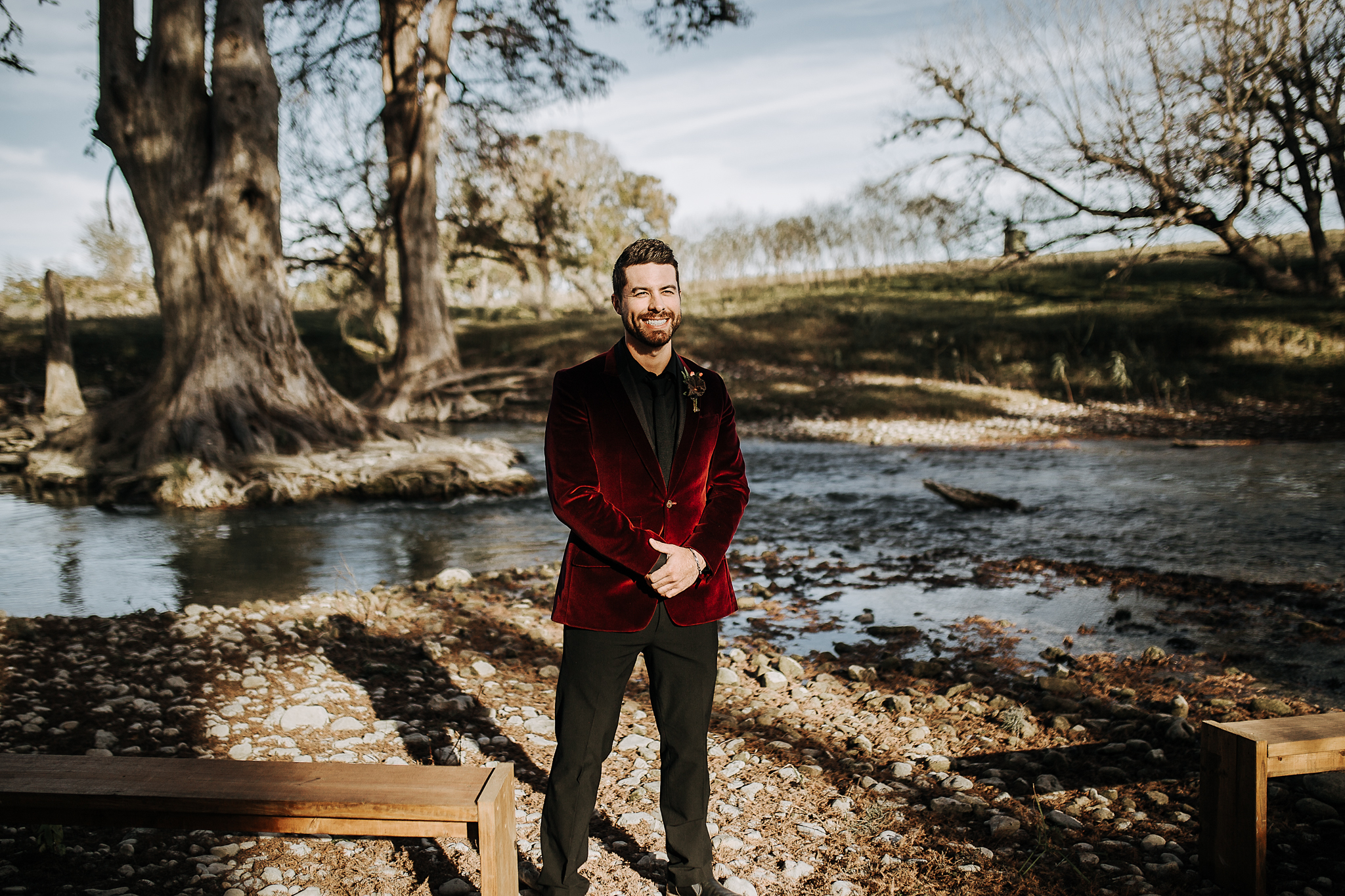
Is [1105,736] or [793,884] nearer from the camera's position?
[793,884]

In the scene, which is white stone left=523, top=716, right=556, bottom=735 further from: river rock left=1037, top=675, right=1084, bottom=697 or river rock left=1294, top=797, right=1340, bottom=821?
river rock left=1294, top=797, right=1340, bottom=821

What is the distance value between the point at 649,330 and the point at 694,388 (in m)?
0.24

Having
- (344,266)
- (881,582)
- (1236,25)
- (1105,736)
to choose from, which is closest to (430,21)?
(344,266)

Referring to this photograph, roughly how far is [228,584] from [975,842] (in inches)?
241

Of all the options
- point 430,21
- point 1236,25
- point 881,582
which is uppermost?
point 430,21

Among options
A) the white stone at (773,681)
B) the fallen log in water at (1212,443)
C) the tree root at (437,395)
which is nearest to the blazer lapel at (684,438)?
the white stone at (773,681)

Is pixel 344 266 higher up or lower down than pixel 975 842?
higher up

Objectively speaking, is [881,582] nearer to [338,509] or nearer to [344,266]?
[338,509]

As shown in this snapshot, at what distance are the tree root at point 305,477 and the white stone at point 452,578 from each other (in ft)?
16.5

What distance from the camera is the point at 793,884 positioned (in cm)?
282

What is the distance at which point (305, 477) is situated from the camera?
→ 37.0ft

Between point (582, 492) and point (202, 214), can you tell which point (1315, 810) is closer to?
point (582, 492)

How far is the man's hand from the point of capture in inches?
94.2

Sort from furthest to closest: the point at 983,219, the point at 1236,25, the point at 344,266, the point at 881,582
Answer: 1. the point at 344,266
2. the point at 983,219
3. the point at 1236,25
4. the point at 881,582
